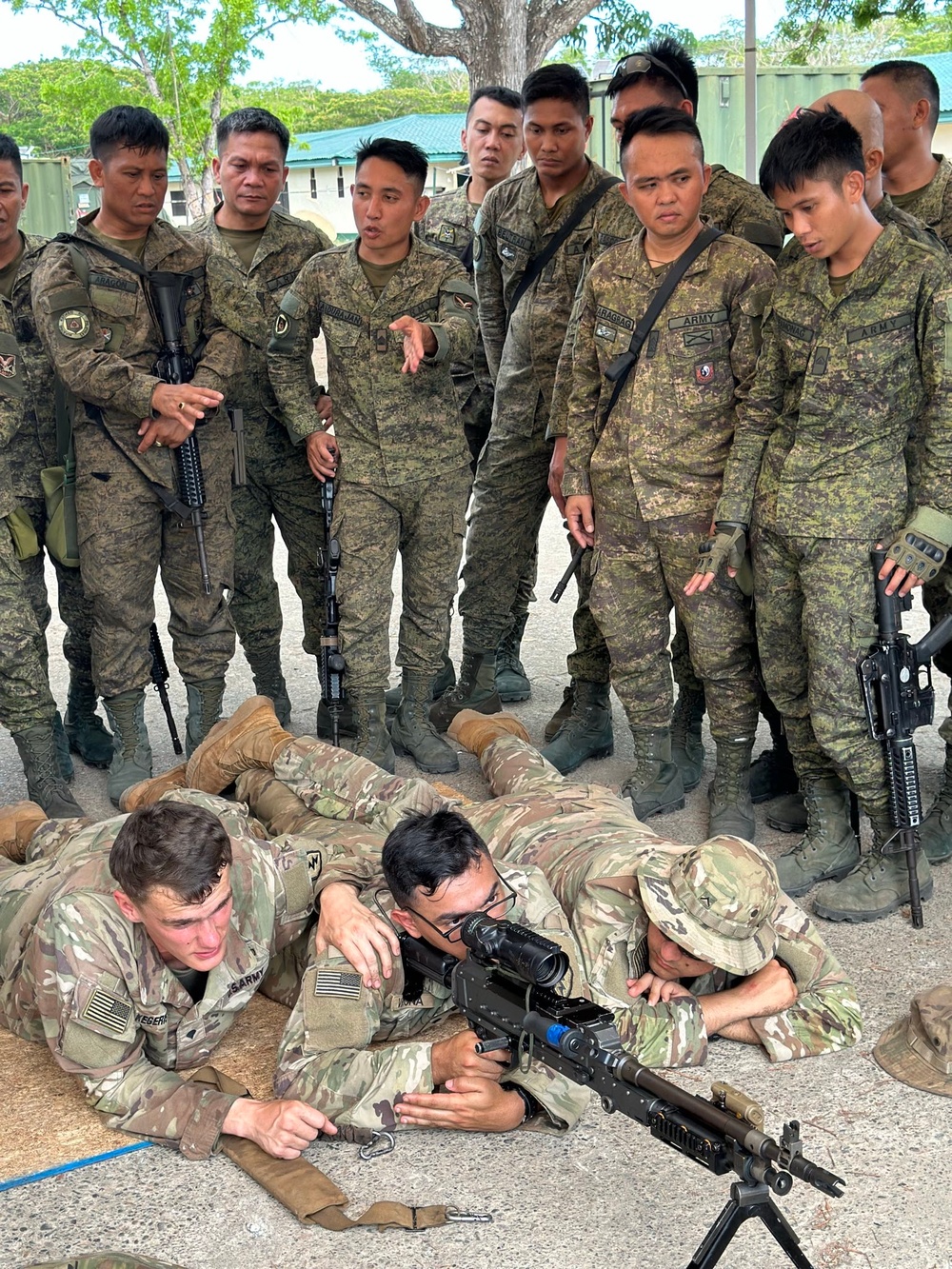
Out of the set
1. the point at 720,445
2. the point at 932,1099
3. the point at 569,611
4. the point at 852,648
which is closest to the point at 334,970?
the point at 932,1099

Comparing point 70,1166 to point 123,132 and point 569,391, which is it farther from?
point 123,132

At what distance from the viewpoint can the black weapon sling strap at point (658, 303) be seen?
4.72 metres

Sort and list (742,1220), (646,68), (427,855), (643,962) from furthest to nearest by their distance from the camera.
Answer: (646,68)
(643,962)
(427,855)
(742,1220)

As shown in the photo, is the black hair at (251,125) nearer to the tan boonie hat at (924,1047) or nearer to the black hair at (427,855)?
the black hair at (427,855)

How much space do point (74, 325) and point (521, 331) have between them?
1.73 m

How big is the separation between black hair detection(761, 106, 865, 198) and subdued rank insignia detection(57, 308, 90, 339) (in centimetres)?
244

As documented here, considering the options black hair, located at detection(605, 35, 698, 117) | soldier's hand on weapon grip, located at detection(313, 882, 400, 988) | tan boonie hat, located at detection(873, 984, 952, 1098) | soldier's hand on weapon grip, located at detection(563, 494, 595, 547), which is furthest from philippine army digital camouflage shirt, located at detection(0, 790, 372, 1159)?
black hair, located at detection(605, 35, 698, 117)

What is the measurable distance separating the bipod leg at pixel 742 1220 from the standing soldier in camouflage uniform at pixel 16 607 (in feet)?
10.6

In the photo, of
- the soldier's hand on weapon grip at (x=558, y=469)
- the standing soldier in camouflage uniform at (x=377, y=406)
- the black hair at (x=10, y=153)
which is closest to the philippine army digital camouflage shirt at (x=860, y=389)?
the soldier's hand on weapon grip at (x=558, y=469)

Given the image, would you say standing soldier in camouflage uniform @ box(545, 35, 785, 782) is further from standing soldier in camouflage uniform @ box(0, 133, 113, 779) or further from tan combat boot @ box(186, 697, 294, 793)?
standing soldier in camouflage uniform @ box(0, 133, 113, 779)

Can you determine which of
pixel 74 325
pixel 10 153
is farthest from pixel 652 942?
pixel 10 153

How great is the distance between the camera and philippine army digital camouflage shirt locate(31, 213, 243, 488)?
5113 mm

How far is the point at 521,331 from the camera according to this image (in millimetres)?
5750

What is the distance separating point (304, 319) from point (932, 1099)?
3541 millimetres
